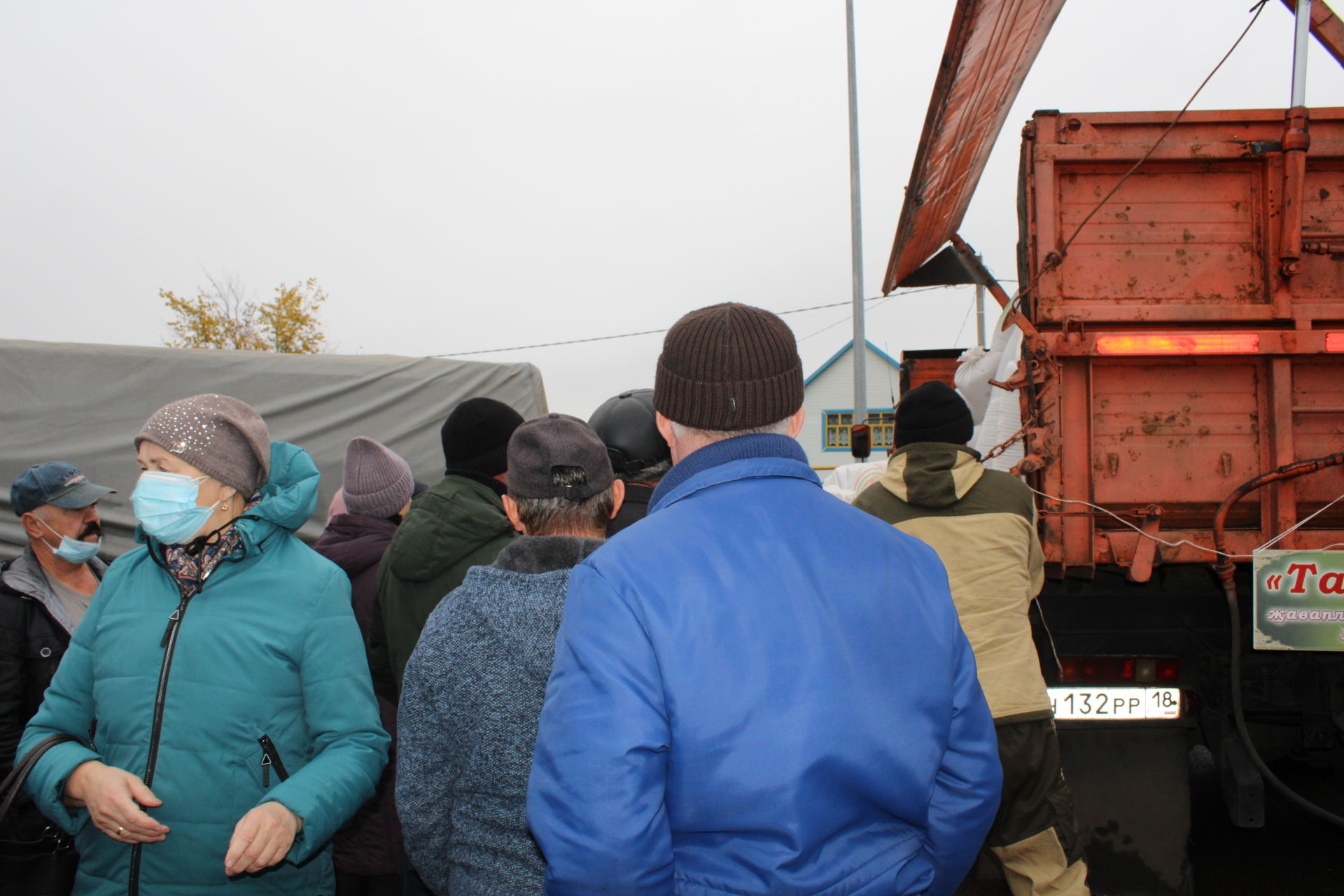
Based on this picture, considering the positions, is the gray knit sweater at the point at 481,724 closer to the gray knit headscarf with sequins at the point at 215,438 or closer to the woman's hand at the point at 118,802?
the woman's hand at the point at 118,802

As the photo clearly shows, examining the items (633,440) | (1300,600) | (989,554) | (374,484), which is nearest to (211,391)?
(374,484)

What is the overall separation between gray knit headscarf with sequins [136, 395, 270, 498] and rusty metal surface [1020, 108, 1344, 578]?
258 centimetres

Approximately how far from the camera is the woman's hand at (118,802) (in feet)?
6.48

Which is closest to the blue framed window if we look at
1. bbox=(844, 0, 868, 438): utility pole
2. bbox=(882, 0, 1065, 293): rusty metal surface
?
bbox=(844, 0, 868, 438): utility pole

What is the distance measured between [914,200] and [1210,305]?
2324mm

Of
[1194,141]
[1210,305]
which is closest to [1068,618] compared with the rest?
[1210,305]

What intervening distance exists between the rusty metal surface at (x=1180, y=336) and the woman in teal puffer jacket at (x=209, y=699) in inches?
96.3

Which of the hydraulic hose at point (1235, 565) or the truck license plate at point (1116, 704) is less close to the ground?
the hydraulic hose at point (1235, 565)

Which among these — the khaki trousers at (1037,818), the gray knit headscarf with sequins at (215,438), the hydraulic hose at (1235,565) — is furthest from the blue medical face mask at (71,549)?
the hydraulic hose at (1235,565)

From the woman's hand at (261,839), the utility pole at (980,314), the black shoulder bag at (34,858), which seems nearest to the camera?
the woman's hand at (261,839)

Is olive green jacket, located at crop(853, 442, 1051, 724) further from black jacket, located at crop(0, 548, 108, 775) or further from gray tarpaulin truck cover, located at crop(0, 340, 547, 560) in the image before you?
gray tarpaulin truck cover, located at crop(0, 340, 547, 560)

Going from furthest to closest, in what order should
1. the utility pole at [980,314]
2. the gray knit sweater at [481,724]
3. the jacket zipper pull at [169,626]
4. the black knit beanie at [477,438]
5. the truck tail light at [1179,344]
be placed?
the utility pole at [980,314]
the truck tail light at [1179,344]
the black knit beanie at [477,438]
the jacket zipper pull at [169,626]
the gray knit sweater at [481,724]

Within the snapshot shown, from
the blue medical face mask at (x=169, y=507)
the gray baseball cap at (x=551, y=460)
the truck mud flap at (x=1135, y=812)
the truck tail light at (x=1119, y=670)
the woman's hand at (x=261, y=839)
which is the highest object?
the gray baseball cap at (x=551, y=460)

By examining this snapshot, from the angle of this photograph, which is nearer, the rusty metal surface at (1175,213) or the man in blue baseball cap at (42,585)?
the man in blue baseball cap at (42,585)
